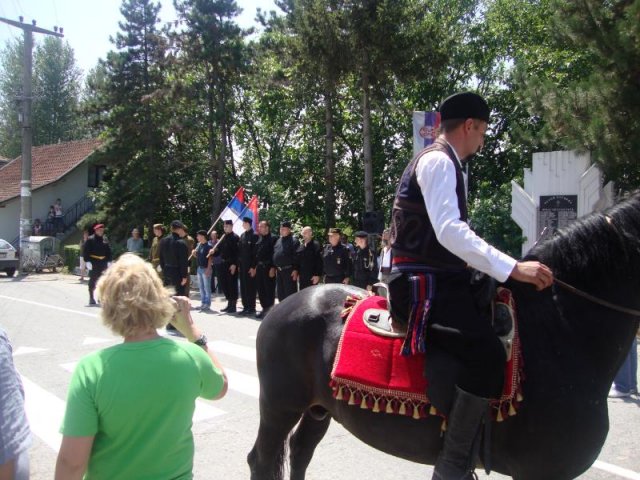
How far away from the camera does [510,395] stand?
2789 mm

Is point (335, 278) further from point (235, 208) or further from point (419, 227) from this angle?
point (419, 227)

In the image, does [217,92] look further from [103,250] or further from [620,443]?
[620,443]

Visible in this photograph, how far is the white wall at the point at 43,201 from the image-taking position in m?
35.3

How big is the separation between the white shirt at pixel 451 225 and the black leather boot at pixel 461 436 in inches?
23.9

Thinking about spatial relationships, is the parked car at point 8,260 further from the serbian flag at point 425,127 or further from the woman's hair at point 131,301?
the woman's hair at point 131,301

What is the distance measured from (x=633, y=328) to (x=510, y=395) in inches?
31.1

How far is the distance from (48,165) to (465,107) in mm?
39516

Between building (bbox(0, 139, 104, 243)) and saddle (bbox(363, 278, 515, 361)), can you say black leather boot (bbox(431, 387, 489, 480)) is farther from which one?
building (bbox(0, 139, 104, 243))

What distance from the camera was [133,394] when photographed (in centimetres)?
216

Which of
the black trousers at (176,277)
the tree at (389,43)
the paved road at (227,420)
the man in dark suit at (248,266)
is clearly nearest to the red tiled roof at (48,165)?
the tree at (389,43)

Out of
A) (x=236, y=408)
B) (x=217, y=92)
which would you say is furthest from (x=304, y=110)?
(x=236, y=408)

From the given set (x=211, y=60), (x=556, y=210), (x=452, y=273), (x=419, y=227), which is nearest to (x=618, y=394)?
(x=452, y=273)

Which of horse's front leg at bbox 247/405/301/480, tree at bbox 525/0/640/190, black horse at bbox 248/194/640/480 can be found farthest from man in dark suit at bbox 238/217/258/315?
black horse at bbox 248/194/640/480

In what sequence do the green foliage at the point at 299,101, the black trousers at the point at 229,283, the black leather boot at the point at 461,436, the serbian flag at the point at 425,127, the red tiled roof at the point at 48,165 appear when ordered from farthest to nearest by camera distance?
the red tiled roof at the point at 48,165 < the green foliage at the point at 299,101 < the black trousers at the point at 229,283 < the serbian flag at the point at 425,127 < the black leather boot at the point at 461,436
